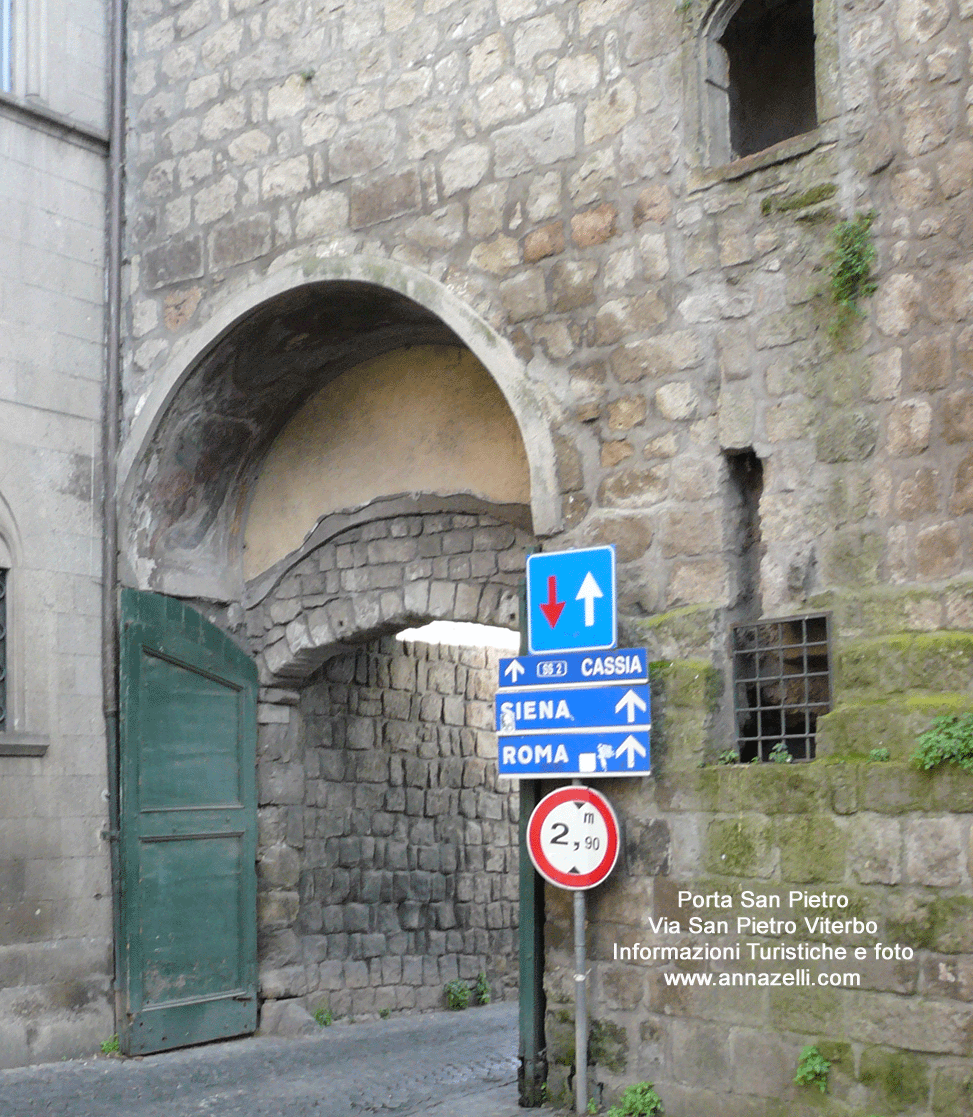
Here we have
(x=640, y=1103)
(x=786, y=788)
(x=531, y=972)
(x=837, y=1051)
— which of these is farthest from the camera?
(x=531, y=972)

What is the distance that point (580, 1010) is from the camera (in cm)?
541

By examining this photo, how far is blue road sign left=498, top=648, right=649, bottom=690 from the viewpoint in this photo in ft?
17.5

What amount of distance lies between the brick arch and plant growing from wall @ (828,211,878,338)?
90.5 inches

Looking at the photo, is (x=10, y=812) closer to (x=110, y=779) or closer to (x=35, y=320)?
(x=110, y=779)

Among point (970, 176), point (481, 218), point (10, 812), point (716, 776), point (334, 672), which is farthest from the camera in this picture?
point (334, 672)

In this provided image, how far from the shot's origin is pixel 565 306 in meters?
5.95

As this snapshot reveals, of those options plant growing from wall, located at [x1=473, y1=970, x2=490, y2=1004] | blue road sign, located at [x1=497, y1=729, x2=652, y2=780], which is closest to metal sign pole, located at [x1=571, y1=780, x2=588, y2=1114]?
blue road sign, located at [x1=497, y1=729, x2=652, y2=780]

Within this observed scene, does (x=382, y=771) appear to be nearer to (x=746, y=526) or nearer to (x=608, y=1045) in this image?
(x=608, y=1045)

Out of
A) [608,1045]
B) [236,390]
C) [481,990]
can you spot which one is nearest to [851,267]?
[608,1045]

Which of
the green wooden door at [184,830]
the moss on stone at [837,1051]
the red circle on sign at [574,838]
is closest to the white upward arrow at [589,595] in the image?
the red circle on sign at [574,838]

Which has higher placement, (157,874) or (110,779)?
(110,779)

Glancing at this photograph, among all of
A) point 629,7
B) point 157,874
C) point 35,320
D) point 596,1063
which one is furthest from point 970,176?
point 157,874

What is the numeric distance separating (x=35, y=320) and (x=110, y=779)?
239 centimetres

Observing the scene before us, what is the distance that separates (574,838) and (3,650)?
314 centimetres
